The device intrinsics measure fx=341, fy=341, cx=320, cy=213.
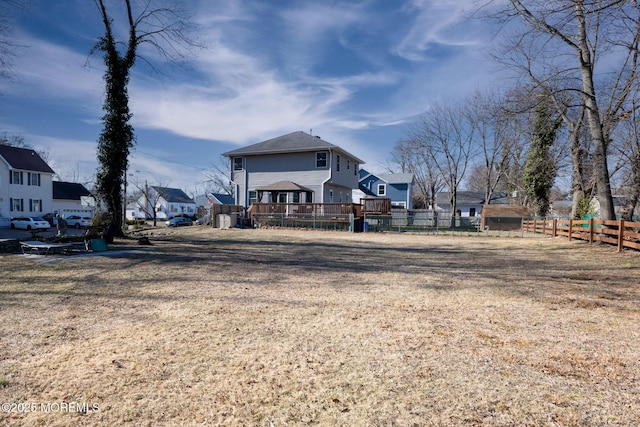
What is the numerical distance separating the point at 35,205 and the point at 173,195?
29796 mm

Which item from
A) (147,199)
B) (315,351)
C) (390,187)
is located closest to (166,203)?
(147,199)

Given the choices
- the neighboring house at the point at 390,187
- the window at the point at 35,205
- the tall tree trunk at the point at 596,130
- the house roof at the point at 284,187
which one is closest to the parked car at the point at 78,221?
the window at the point at 35,205

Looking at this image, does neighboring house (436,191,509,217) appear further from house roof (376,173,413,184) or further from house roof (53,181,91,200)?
Answer: house roof (53,181,91,200)

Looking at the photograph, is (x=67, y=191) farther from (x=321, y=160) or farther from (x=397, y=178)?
(x=397, y=178)

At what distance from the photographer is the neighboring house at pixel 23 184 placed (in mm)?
33688

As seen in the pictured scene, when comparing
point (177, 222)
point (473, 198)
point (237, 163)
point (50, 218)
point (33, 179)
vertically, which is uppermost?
point (237, 163)

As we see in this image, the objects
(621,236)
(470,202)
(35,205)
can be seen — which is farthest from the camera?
(470,202)

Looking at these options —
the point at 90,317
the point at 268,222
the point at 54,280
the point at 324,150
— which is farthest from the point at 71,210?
the point at 90,317

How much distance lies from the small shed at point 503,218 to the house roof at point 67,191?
47.2 meters

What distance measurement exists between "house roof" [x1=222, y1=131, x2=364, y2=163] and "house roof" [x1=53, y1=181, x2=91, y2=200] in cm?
2894

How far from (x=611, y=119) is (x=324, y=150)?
16945 millimetres

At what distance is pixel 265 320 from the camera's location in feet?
14.7

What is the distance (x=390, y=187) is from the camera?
45.0 m

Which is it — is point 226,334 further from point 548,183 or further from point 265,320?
point 548,183
